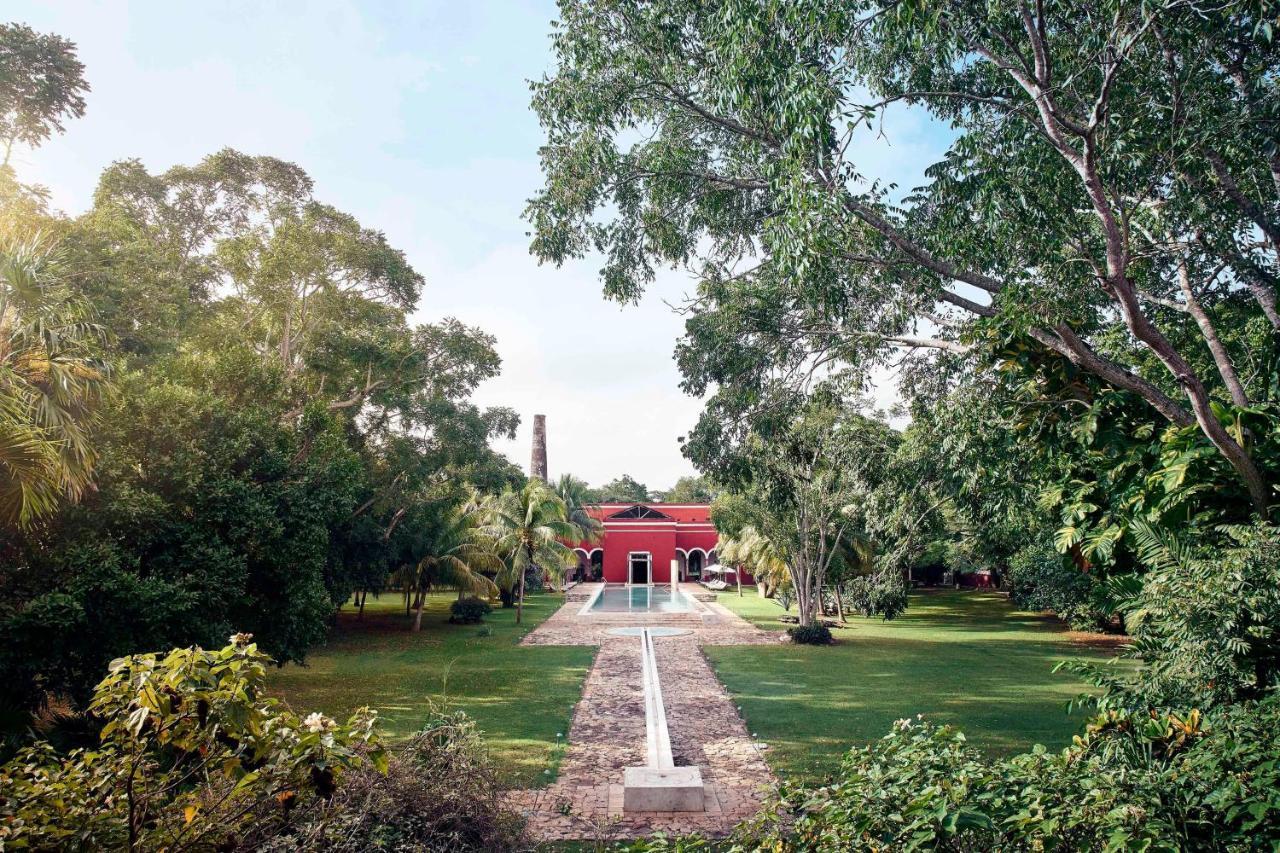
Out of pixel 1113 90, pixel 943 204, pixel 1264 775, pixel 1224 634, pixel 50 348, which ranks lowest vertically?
pixel 1264 775

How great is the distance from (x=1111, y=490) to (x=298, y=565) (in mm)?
9438

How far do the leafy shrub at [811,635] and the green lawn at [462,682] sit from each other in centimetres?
494

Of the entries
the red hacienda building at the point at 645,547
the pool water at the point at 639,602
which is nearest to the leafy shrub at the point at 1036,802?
the pool water at the point at 639,602

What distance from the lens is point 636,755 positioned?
7.91 meters

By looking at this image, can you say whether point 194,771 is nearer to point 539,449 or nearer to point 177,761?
point 177,761

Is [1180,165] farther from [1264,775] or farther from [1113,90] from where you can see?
[1264,775]

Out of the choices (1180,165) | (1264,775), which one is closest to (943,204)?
(1180,165)

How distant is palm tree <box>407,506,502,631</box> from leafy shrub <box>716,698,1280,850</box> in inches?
692

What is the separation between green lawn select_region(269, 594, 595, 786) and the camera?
28.3 feet

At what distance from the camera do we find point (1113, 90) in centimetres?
690

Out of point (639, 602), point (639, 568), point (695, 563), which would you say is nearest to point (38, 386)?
point (639, 602)

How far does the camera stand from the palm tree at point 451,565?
2019 cm

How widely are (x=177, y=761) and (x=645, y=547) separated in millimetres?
41937

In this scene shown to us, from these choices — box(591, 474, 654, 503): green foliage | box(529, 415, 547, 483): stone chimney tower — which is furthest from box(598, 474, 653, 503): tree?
box(529, 415, 547, 483): stone chimney tower
